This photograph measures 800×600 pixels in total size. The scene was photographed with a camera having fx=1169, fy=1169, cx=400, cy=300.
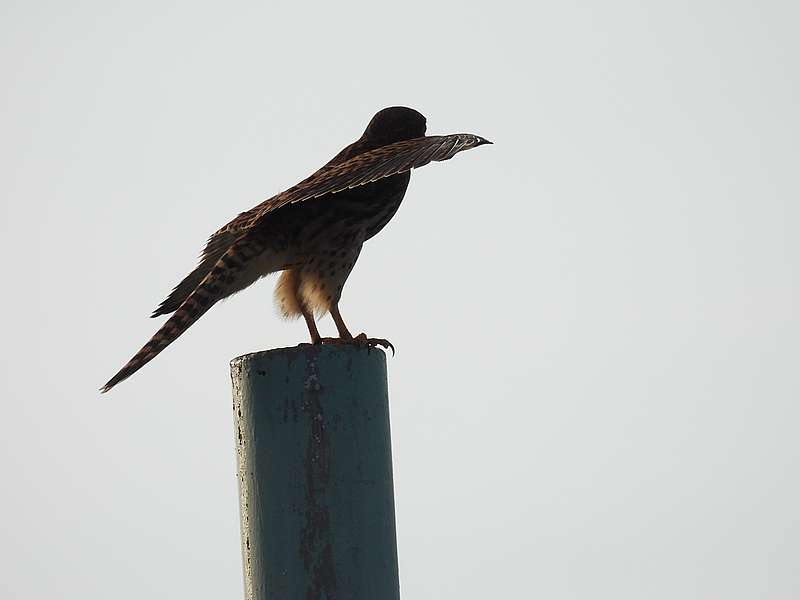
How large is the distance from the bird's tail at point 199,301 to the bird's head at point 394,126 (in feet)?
4.06

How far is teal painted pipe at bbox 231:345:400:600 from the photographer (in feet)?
9.87

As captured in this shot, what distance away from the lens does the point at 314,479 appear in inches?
119

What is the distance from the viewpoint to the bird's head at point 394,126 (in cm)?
623

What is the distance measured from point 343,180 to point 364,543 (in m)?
2.15

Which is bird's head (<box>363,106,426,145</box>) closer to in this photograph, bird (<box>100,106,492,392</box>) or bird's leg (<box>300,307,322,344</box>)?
bird (<box>100,106,492,392</box>)

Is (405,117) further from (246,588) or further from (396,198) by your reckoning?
(246,588)

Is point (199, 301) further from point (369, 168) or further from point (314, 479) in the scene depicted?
point (314, 479)

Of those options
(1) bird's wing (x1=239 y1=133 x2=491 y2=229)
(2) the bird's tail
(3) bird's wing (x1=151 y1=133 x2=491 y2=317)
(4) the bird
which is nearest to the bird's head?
(4) the bird

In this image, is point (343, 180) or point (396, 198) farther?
point (396, 198)

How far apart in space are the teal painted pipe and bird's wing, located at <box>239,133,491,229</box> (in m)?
1.66

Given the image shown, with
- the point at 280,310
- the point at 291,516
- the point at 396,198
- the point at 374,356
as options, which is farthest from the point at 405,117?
the point at 291,516

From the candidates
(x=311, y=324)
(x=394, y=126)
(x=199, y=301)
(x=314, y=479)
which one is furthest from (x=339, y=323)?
(x=314, y=479)

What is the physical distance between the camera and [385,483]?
3.13 meters

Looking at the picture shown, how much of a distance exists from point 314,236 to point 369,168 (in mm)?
679
